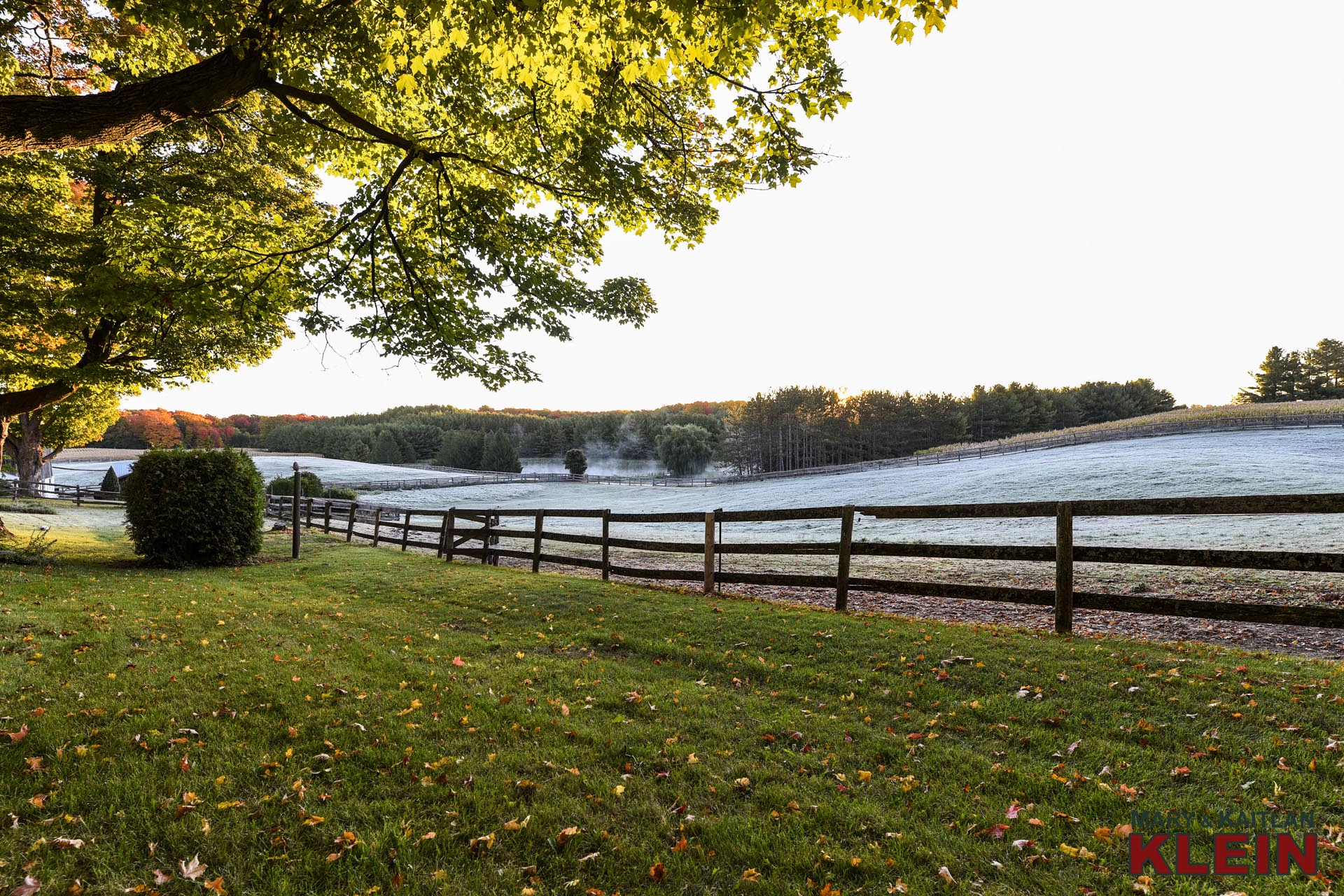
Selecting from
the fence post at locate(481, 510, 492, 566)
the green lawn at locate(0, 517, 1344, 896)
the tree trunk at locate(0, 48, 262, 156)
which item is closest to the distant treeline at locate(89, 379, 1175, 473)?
the fence post at locate(481, 510, 492, 566)

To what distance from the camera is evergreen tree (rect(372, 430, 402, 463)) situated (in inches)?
4050

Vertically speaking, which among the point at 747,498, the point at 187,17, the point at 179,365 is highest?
the point at 187,17

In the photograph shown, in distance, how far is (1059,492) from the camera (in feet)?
86.1

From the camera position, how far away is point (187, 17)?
5082 mm

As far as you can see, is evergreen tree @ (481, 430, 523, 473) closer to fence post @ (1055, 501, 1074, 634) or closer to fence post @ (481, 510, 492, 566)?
fence post @ (481, 510, 492, 566)

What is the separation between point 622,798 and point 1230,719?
3955mm

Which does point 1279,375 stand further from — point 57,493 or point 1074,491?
point 57,493

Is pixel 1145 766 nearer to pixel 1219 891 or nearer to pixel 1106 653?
pixel 1219 891

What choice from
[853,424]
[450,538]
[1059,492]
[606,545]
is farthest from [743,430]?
[606,545]

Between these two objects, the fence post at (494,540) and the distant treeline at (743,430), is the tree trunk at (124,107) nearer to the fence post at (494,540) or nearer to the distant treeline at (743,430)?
the fence post at (494,540)

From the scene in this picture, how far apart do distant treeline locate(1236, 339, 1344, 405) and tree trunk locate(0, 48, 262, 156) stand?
105746mm

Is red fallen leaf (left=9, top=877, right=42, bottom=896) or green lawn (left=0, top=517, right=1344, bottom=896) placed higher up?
red fallen leaf (left=9, top=877, right=42, bottom=896)

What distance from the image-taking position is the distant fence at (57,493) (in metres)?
31.8

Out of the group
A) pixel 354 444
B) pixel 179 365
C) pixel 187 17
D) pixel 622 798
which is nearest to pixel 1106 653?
pixel 622 798
